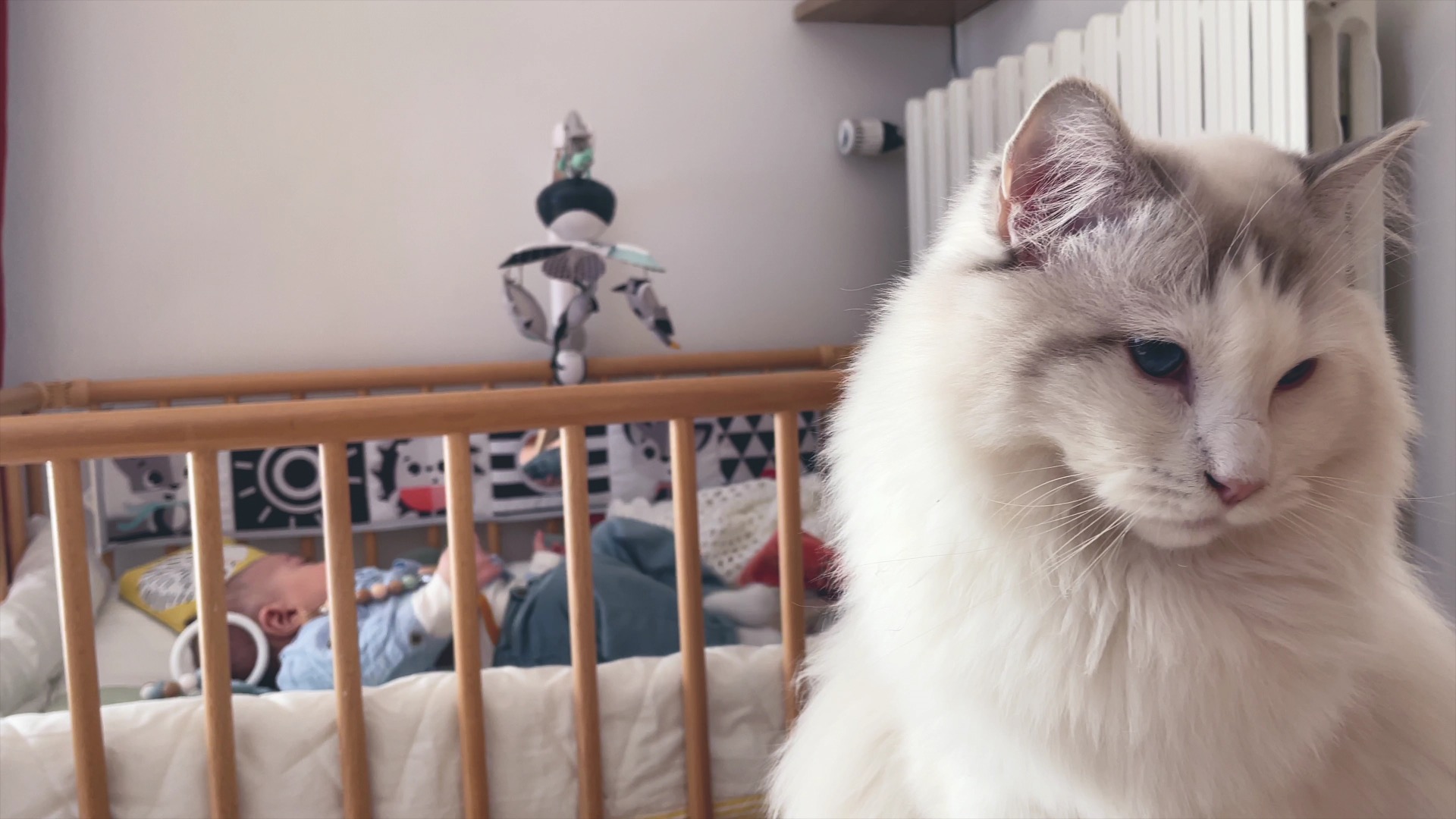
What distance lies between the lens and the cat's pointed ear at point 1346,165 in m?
0.59

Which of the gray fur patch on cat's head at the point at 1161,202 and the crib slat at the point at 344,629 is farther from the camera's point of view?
the crib slat at the point at 344,629

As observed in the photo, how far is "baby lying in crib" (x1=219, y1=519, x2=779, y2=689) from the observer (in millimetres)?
1381

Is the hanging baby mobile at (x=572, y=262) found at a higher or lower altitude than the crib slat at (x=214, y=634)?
higher

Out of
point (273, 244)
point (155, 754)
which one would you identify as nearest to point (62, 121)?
point (273, 244)

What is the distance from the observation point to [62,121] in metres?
2.12

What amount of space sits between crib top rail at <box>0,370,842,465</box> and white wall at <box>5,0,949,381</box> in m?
1.08

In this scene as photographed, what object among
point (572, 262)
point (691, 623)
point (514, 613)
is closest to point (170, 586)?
point (514, 613)

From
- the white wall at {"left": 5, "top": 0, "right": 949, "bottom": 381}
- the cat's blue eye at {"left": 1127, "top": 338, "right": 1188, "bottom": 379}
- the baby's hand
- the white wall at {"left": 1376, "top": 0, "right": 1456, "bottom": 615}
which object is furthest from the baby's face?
the white wall at {"left": 1376, "top": 0, "right": 1456, "bottom": 615}

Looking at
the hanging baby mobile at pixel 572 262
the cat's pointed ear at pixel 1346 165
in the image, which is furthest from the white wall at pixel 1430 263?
the hanging baby mobile at pixel 572 262

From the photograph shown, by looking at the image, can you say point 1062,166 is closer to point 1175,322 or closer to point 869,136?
point 1175,322

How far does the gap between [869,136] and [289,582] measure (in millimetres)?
1745

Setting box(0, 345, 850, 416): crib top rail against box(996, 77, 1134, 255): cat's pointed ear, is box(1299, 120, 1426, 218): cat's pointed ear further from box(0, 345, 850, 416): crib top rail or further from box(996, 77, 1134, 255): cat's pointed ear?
box(0, 345, 850, 416): crib top rail

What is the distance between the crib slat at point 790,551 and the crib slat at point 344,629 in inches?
18.8

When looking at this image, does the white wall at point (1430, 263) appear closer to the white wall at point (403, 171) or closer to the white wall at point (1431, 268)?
the white wall at point (1431, 268)
